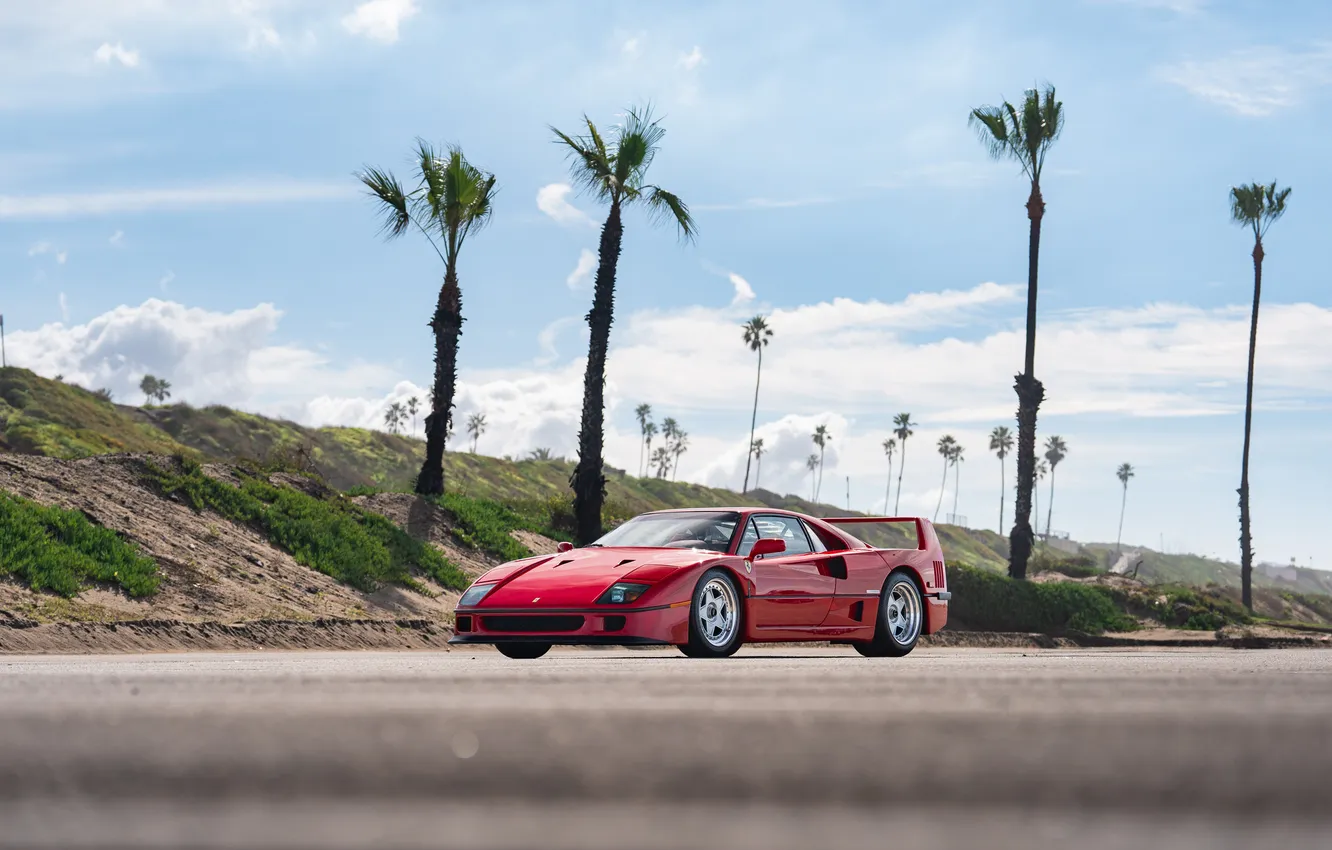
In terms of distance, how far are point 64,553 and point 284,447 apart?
20278mm

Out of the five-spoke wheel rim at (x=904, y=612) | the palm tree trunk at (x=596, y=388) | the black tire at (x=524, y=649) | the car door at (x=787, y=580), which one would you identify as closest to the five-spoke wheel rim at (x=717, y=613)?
the car door at (x=787, y=580)

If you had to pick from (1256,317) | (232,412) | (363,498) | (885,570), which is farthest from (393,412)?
(885,570)

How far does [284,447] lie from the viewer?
38531 millimetres

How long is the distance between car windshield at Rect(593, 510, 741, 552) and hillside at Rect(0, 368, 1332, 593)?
1946 cm

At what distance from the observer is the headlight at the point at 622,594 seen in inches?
404

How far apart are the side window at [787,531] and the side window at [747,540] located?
84mm

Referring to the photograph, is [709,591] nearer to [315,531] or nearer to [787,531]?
[787,531]

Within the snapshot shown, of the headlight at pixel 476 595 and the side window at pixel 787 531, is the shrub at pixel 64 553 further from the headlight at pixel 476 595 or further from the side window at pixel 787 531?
the side window at pixel 787 531

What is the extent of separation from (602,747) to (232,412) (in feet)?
311

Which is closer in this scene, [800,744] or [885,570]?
[800,744]

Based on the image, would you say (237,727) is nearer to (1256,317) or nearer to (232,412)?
(1256,317)

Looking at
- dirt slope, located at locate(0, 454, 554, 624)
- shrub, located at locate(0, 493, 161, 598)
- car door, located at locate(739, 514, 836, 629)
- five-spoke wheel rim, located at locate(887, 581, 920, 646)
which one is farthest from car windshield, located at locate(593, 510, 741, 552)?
shrub, located at locate(0, 493, 161, 598)

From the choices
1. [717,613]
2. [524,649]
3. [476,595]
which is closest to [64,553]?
[524,649]

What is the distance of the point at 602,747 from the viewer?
2.54 m
